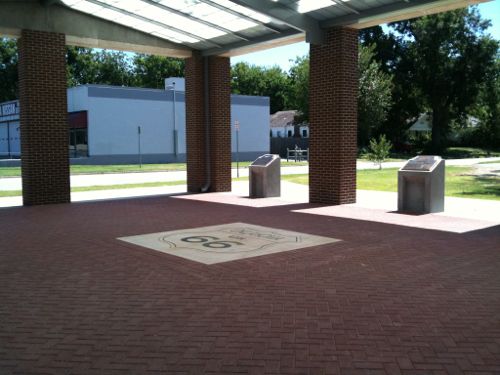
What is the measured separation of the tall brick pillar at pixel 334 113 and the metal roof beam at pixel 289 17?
36 centimetres

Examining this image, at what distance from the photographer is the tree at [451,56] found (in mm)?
50531

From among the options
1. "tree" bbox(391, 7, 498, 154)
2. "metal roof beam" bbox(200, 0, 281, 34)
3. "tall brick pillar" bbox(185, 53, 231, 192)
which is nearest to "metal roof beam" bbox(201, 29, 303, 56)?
"metal roof beam" bbox(200, 0, 281, 34)

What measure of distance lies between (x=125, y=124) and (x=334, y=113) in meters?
25.4

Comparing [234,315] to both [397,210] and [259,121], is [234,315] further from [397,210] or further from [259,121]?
[259,121]

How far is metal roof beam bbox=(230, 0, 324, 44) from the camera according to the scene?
10.8 m

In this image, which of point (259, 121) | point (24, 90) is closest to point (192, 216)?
point (24, 90)

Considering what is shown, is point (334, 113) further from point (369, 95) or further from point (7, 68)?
point (7, 68)

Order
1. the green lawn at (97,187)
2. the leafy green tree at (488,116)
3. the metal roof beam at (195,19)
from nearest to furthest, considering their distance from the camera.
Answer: the metal roof beam at (195,19), the green lawn at (97,187), the leafy green tree at (488,116)

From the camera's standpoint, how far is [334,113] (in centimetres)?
1240

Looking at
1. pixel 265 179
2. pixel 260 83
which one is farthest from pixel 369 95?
pixel 260 83

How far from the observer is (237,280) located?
5.80m

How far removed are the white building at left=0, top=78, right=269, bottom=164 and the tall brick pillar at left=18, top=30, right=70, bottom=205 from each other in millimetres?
21650

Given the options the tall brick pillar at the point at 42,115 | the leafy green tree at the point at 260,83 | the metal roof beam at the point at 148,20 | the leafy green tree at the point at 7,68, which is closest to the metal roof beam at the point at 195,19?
the metal roof beam at the point at 148,20

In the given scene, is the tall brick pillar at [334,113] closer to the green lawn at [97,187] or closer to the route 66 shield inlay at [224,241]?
the route 66 shield inlay at [224,241]
